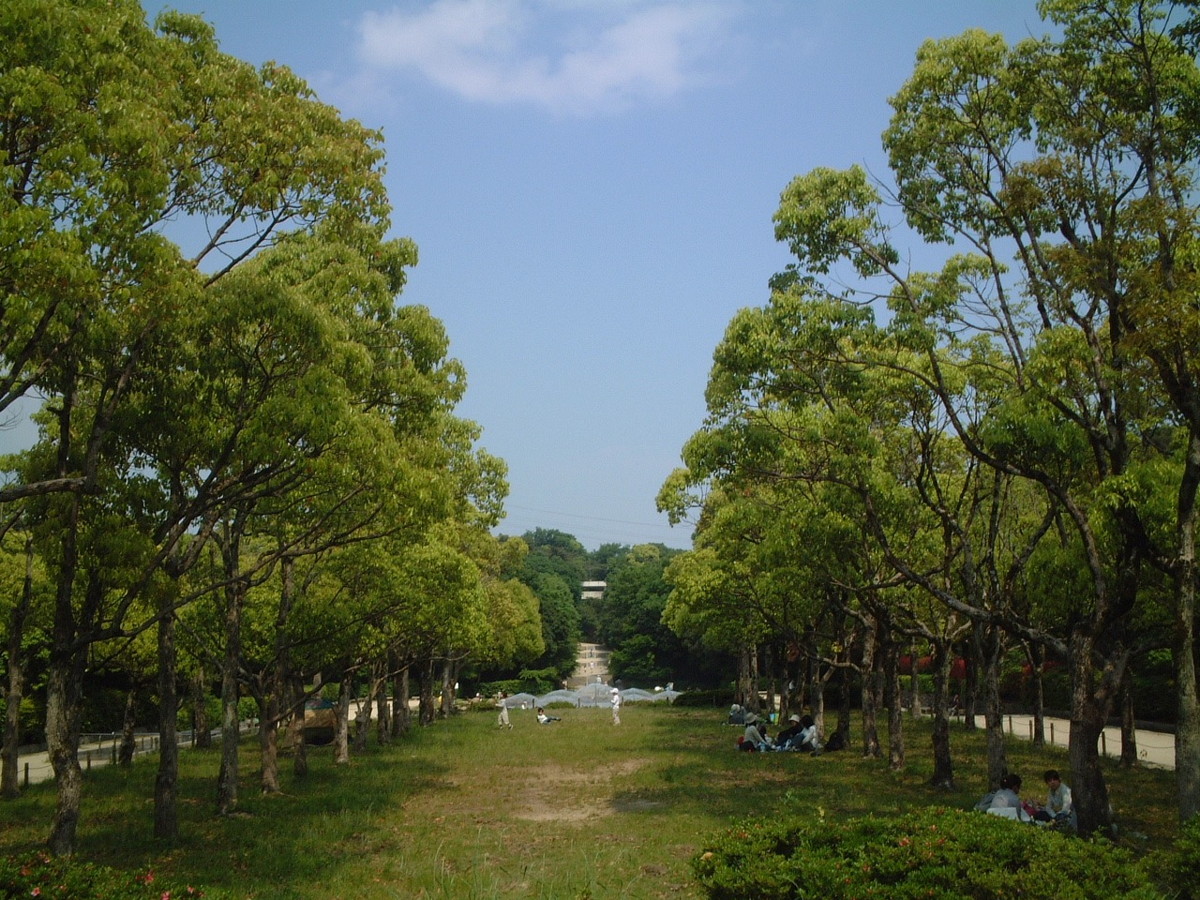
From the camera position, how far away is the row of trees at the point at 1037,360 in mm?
11172

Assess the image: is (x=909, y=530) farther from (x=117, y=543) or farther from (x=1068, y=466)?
(x=117, y=543)

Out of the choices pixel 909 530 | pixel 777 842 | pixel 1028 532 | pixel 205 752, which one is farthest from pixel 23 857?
pixel 205 752

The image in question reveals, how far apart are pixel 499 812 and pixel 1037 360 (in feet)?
36.9

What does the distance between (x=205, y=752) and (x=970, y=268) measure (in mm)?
24991

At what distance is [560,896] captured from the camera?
8.66 metres

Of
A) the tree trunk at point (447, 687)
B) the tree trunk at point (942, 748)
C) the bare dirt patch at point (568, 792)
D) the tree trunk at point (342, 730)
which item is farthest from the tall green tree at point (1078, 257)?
the tree trunk at point (447, 687)

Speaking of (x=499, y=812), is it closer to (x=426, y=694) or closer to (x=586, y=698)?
(x=426, y=694)

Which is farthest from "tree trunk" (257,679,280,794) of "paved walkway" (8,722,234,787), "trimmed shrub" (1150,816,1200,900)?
"trimmed shrub" (1150,816,1200,900)

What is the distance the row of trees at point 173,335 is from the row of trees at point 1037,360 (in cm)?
524

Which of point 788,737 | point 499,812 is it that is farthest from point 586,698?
point 499,812

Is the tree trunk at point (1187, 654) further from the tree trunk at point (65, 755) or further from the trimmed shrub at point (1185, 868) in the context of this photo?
the tree trunk at point (65, 755)

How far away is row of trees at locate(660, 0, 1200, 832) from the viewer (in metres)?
11.2

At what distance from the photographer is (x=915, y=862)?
7.29 m

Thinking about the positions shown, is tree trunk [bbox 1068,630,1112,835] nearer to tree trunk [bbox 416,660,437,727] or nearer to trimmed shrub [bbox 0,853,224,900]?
trimmed shrub [bbox 0,853,224,900]
